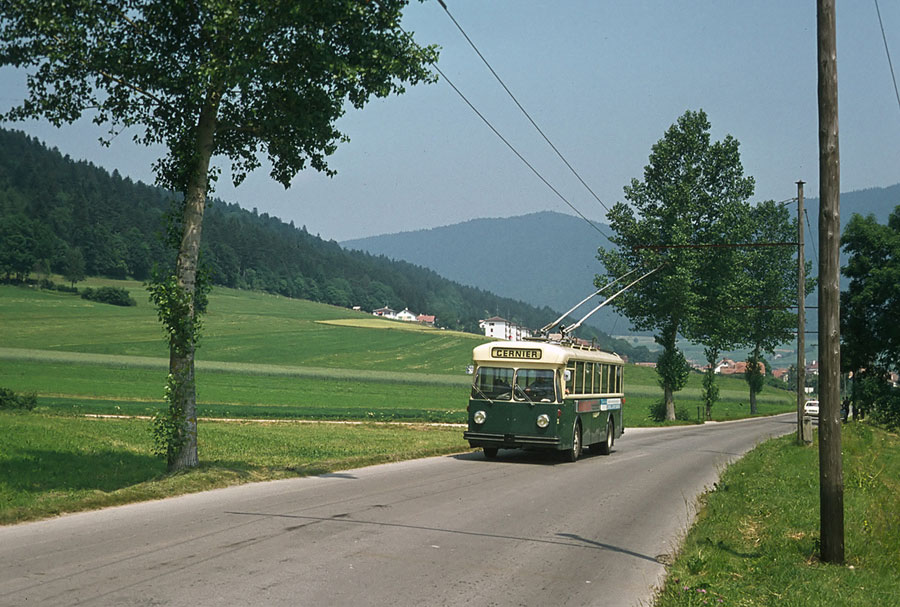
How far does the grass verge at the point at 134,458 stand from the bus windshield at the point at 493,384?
2.46 m

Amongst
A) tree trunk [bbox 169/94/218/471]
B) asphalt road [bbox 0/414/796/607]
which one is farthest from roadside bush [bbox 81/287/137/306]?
asphalt road [bbox 0/414/796/607]

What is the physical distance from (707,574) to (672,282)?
4874 centimetres

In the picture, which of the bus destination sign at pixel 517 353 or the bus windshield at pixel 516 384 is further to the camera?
the bus destination sign at pixel 517 353

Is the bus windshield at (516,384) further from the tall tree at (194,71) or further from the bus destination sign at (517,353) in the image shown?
the tall tree at (194,71)

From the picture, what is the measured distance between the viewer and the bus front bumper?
21.8 metres

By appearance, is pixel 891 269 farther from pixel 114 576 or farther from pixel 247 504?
pixel 114 576

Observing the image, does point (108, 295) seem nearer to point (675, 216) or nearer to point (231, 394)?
point (231, 394)

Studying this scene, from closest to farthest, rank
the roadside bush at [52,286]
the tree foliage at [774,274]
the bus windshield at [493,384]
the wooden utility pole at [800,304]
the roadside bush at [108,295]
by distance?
the bus windshield at [493,384], the wooden utility pole at [800,304], the tree foliage at [774,274], the roadside bush at [108,295], the roadside bush at [52,286]

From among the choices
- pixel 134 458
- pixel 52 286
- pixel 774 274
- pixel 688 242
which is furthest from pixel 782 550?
pixel 52 286

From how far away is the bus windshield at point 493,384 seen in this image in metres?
22.2

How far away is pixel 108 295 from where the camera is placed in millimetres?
125312

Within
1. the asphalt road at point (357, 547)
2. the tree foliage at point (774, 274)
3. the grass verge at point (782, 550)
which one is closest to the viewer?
the asphalt road at point (357, 547)

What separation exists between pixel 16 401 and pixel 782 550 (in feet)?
101

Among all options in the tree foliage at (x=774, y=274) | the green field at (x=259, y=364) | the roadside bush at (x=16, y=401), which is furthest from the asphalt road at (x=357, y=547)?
the tree foliage at (x=774, y=274)
